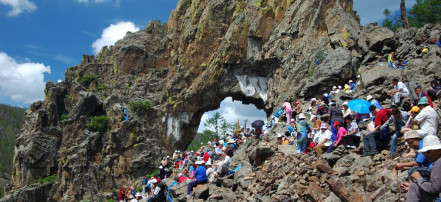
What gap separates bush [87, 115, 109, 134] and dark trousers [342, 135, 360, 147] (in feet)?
94.5

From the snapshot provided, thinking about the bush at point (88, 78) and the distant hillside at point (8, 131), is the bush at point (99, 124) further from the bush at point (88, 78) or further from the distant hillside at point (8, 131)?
the distant hillside at point (8, 131)

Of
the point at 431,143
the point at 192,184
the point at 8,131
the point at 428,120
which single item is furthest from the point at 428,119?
the point at 8,131

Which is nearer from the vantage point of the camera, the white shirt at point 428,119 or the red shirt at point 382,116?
the white shirt at point 428,119

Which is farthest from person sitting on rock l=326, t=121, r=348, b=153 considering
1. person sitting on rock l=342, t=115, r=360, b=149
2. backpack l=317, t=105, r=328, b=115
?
backpack l=317, t=105, r=328, b=115

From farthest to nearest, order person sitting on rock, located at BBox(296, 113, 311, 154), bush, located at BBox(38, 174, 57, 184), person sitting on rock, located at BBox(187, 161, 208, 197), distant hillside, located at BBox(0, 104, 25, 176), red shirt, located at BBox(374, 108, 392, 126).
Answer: distant hillside, located at BBox(0, 104, 25, 176), bush, located at BBox(38, 174, 57, 184), person sitting on rock, located at BBox(187, 161, 208, 197), person sitting on rock, located at BBox(296, 113, 311, 154), red shirt, located at BBox(374, 108, 392, 126)

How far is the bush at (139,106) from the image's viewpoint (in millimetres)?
33500

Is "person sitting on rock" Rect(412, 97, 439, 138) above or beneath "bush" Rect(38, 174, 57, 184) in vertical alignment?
beneath

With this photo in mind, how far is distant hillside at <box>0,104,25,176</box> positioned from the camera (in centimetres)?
9911

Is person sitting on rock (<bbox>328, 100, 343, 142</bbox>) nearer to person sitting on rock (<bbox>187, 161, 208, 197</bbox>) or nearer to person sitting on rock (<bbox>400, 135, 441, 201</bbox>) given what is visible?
person sitting on rock (<bbox>187, 161, 208, 197</bbox>)

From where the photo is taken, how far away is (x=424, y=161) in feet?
16.4

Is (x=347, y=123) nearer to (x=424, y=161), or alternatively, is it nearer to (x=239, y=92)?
(x=424, y=161)

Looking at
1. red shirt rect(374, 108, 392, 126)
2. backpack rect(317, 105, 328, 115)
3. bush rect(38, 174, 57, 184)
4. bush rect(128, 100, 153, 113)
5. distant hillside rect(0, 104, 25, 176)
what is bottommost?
red shirt rect(374, 108, 392, 126)

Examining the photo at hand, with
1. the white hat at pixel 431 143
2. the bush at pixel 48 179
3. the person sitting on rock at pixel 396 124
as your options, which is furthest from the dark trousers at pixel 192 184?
the bush at pixel 48 179

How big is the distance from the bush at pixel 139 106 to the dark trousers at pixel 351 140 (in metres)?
26.7
